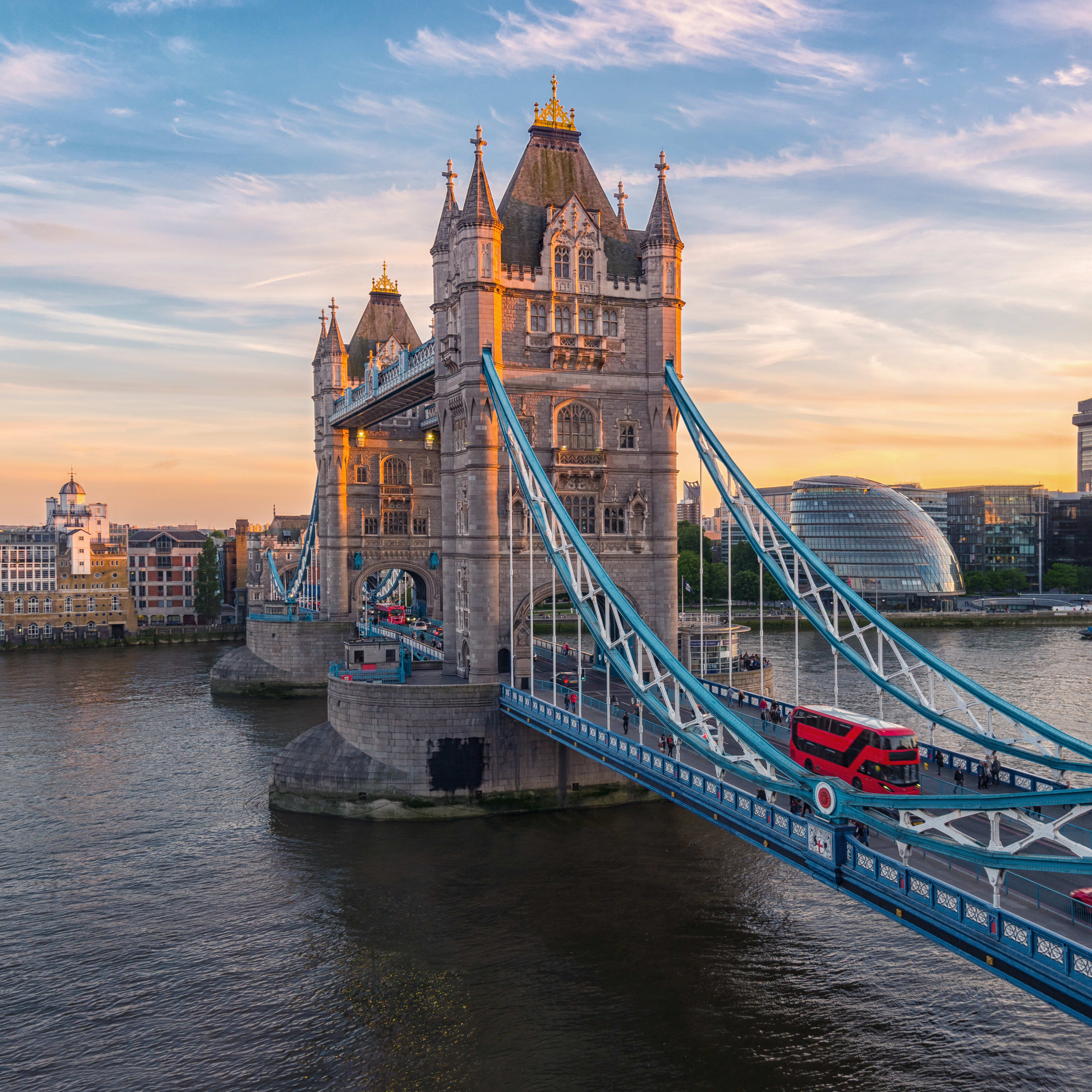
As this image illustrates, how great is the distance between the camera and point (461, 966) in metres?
27.8

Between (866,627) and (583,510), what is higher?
(583,510)

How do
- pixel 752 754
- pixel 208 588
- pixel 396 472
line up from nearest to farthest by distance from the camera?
pixel 752 754 → pixel 396 472 → pixel 208 588

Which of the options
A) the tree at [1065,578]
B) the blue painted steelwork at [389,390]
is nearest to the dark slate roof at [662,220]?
the blue painted steelwork at [389,390]

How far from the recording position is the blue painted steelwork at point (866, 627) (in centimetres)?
2769

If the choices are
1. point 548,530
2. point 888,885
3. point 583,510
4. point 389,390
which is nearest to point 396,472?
point 389,390

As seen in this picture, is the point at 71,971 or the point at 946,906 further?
the point at 71,971

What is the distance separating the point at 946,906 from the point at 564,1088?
399 inches

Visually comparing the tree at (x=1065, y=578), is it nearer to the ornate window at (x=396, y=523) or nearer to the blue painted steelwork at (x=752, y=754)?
the ornate window at (x=396, y=523)

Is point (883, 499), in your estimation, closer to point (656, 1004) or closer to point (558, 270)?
point (558, 270)

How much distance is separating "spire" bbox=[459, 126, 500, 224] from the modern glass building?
516 feet

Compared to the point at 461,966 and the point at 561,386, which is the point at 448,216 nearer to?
the point at 561,386

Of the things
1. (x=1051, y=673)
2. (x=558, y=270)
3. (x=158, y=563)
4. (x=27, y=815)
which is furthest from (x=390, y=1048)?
(x=158, y=563)

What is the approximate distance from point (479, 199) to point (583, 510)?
50.3 ft

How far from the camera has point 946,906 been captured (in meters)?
18.2
